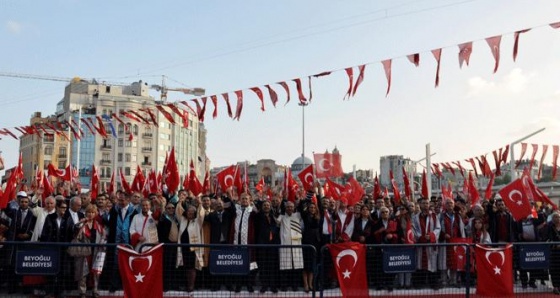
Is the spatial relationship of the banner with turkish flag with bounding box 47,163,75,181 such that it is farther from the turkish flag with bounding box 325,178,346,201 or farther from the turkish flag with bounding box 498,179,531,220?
the turkish flag with bounding box 498,179,531,220

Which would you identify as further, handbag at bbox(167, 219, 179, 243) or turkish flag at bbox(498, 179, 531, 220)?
turkish flag at bbox(498, 179, 531, 220)

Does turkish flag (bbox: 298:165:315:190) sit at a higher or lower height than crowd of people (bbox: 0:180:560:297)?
higher

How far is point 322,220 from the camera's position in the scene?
428 inches

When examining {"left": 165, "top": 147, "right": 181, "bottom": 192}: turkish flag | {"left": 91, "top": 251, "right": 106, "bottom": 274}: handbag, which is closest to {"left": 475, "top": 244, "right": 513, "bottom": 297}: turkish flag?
{"left": 91, "top": 251, "right": 106, "bottom": 274}: handbag

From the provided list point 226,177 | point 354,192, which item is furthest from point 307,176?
point 354,192

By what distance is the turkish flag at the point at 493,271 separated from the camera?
30.2 ft

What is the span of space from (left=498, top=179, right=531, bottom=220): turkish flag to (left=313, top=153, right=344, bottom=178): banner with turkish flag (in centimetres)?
971

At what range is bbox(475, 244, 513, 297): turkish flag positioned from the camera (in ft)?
30.2

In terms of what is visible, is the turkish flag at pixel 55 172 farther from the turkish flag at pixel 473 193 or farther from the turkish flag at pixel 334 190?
the turkish flag at pixel 473 193

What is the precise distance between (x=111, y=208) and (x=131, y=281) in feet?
8.55

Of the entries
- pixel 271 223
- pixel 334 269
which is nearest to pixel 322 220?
pixel 271 223

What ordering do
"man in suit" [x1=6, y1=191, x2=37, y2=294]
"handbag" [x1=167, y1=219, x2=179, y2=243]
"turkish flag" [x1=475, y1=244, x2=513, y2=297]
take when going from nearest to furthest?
"turkish flag" [x1=475, y1=244, x2=513, y2=297] < "man in suit" [x1=6, y1=191, x2=37, y2=294] < "handbag" [x1=167, y1=219, x2=179, y2=243]

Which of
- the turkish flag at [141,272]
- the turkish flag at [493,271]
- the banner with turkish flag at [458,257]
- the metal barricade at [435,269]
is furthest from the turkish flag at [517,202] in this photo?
the turkish flag at [141,272]

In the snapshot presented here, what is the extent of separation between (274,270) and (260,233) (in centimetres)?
163
